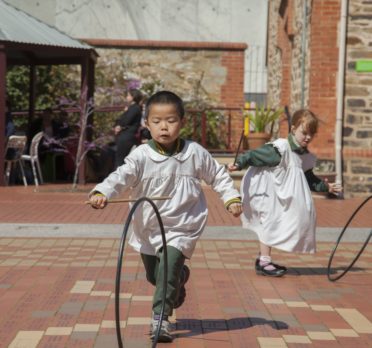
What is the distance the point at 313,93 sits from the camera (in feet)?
56.3

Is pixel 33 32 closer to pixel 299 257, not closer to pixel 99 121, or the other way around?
pixel 99 121

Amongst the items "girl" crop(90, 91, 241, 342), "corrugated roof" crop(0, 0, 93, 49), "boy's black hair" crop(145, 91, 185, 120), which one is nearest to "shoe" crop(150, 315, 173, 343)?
"girl" crop(90, 91, 241, 342)

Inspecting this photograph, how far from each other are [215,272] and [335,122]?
8850 millimetres

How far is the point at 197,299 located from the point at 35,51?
463 inches

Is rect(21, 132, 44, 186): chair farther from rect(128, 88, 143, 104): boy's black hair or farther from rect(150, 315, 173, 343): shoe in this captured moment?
rect(150, 315, 173, 343): shoe

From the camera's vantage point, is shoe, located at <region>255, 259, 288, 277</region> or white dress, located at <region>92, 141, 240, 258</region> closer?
white dress, located at <region>92, 141, 240, 258</region>

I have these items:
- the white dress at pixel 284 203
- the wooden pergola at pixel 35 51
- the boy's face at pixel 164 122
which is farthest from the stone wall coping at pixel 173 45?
the boy's face at pixel 164 122

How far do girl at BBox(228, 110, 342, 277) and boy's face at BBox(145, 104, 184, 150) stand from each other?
266cm

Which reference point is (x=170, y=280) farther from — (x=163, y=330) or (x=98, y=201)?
(x=98, y=201)

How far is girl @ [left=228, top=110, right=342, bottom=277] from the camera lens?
8.66m

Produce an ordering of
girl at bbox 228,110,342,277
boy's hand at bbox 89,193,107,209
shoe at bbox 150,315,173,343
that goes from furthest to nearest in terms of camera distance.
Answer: girl at bbox 228,110,342,277, shoe at bbox 150,315,173,343, boy's hand at bbox 89,193,107,209

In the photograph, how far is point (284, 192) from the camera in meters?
8.77

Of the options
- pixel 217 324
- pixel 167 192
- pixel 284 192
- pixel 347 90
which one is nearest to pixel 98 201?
pixel 167 192

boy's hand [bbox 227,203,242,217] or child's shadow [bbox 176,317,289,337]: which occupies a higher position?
boy's hand [bbox 227,203,242,217]
